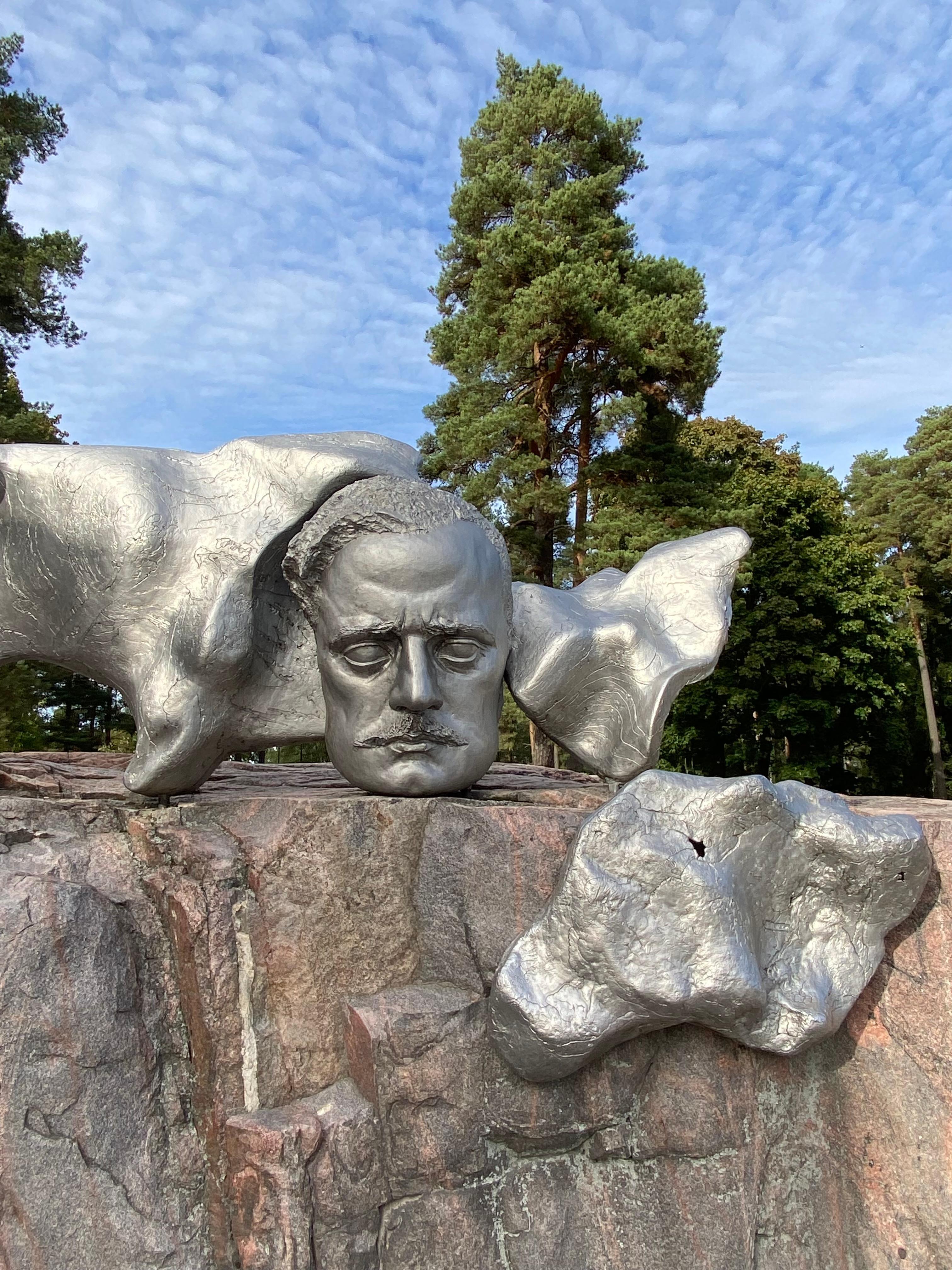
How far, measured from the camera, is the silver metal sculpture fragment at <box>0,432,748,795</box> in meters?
2.51

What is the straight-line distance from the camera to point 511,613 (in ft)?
9.04

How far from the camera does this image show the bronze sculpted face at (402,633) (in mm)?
2477

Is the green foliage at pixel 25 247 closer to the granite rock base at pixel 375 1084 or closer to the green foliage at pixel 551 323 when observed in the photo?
the green foliage at pixel 551 323

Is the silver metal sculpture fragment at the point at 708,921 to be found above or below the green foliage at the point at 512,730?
below

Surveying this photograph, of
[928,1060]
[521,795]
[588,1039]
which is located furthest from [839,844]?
[521,795]

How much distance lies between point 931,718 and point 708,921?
55.2 feet

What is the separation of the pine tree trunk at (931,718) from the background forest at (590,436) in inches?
7.2

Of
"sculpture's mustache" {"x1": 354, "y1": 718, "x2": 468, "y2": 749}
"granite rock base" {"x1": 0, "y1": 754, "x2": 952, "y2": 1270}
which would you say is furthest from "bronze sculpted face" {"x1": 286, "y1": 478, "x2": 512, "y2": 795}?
"granite rock base" {"x1": 0, "y1": 754, "x2": 952, "y2": 1270}

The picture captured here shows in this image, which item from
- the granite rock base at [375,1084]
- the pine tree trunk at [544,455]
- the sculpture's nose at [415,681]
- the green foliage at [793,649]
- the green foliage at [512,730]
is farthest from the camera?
the green foliage at [512,730]

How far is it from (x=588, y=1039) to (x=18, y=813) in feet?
→ 5.24

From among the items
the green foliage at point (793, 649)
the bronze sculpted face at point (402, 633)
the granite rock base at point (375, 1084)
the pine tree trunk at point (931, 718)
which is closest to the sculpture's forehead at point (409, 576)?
the bronze sculpted face at point (402, 633)

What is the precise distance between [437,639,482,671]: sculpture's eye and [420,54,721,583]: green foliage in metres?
9.20

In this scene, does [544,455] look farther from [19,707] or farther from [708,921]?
[708,921]

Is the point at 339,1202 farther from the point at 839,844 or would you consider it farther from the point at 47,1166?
the point at 839,844
